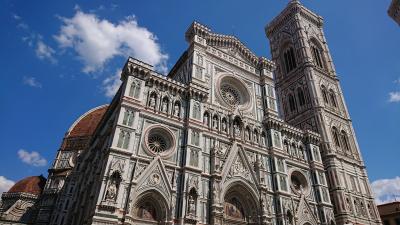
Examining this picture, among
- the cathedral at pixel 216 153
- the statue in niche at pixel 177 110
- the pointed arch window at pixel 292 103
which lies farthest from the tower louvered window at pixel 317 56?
the statue in niche at pixel 177 110

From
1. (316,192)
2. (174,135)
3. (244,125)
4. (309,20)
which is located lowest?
(316,192)

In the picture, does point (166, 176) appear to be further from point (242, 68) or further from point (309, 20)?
point (309, 20)

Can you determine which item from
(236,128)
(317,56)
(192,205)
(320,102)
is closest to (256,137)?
(236,128)

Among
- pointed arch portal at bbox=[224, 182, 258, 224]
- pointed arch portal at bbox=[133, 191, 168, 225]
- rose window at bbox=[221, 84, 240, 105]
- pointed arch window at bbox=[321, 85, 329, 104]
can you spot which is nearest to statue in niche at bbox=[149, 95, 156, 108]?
pointed arch portal at bbox=[133, 191, 168, 225]

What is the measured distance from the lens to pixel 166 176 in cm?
2145

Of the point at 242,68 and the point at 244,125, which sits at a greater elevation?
the point at 242,68

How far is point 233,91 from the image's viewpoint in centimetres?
3167

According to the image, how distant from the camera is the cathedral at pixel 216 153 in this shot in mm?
20656

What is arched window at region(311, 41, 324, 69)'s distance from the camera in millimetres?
45369

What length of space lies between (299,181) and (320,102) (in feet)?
42.5

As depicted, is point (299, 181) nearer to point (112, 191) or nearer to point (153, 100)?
point (153, 100)

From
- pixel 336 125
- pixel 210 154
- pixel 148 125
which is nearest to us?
pixel 148 125

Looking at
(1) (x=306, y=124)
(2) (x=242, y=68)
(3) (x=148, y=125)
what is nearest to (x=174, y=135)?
(3) (x=148, y=125)

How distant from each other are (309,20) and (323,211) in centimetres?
3356
